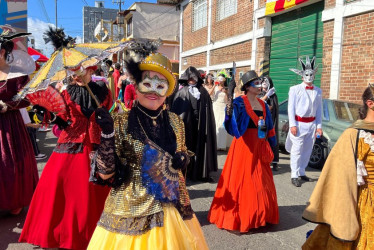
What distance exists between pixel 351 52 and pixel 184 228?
337 inches

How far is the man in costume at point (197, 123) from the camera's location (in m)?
6.30

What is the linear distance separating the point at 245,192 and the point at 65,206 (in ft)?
6.64

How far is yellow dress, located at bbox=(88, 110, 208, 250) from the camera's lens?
7.09 feet

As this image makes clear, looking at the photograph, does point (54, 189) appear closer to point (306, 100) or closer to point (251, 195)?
point (251, 195)

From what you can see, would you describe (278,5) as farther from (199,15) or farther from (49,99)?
(49,99)

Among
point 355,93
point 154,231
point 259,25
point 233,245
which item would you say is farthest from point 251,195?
point 259,25

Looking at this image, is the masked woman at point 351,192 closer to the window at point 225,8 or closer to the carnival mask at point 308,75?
the carnival mask at point 308,75

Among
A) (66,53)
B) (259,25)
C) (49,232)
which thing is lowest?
(49,232)

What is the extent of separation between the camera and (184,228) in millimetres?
2309

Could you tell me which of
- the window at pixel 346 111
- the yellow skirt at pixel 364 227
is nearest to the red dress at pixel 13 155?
the yellow skirt at pixel 364 227

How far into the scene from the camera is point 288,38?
1188cm

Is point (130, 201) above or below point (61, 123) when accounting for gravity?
below

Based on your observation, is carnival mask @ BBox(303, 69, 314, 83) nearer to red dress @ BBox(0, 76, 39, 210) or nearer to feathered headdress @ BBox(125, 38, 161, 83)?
feathered headdress @ BBox(125, 38, 161, 83)

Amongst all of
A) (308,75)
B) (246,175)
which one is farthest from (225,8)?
(246,175)
